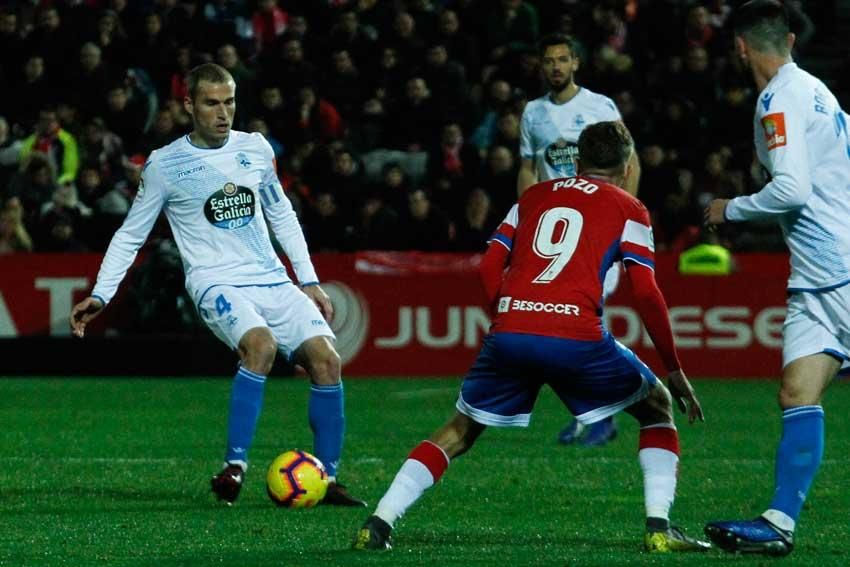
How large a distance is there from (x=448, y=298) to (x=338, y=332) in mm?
1068

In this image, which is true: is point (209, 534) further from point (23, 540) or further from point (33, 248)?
point (33, 248)

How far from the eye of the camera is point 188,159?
8625mm

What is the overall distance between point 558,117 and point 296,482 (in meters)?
3.63

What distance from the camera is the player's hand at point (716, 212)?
6.61 metres

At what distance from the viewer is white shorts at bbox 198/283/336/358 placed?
8.48 meters

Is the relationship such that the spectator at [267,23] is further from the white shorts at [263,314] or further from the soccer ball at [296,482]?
the soccer ball at [296,482]

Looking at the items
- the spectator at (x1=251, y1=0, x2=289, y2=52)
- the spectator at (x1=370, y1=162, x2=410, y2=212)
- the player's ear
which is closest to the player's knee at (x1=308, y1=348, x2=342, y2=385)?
the player's ear

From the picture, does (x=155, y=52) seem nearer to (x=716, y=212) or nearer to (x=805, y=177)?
(x=716, y=212)

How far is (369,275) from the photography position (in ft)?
53.7

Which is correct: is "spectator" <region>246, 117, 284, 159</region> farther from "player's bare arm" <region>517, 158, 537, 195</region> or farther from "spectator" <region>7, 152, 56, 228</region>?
"player's bare arm" <region>517, 158, 537, 195</region>

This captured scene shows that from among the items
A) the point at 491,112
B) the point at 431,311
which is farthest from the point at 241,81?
the point at 431,311

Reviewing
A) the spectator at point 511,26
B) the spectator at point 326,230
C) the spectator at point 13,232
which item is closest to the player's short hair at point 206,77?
the spectator at point 326,230

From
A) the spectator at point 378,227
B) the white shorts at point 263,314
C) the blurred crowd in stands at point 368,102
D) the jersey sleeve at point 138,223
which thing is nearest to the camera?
the white shorts at point 263,314

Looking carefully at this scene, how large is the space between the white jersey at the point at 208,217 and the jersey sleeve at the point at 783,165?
9.23 feet
